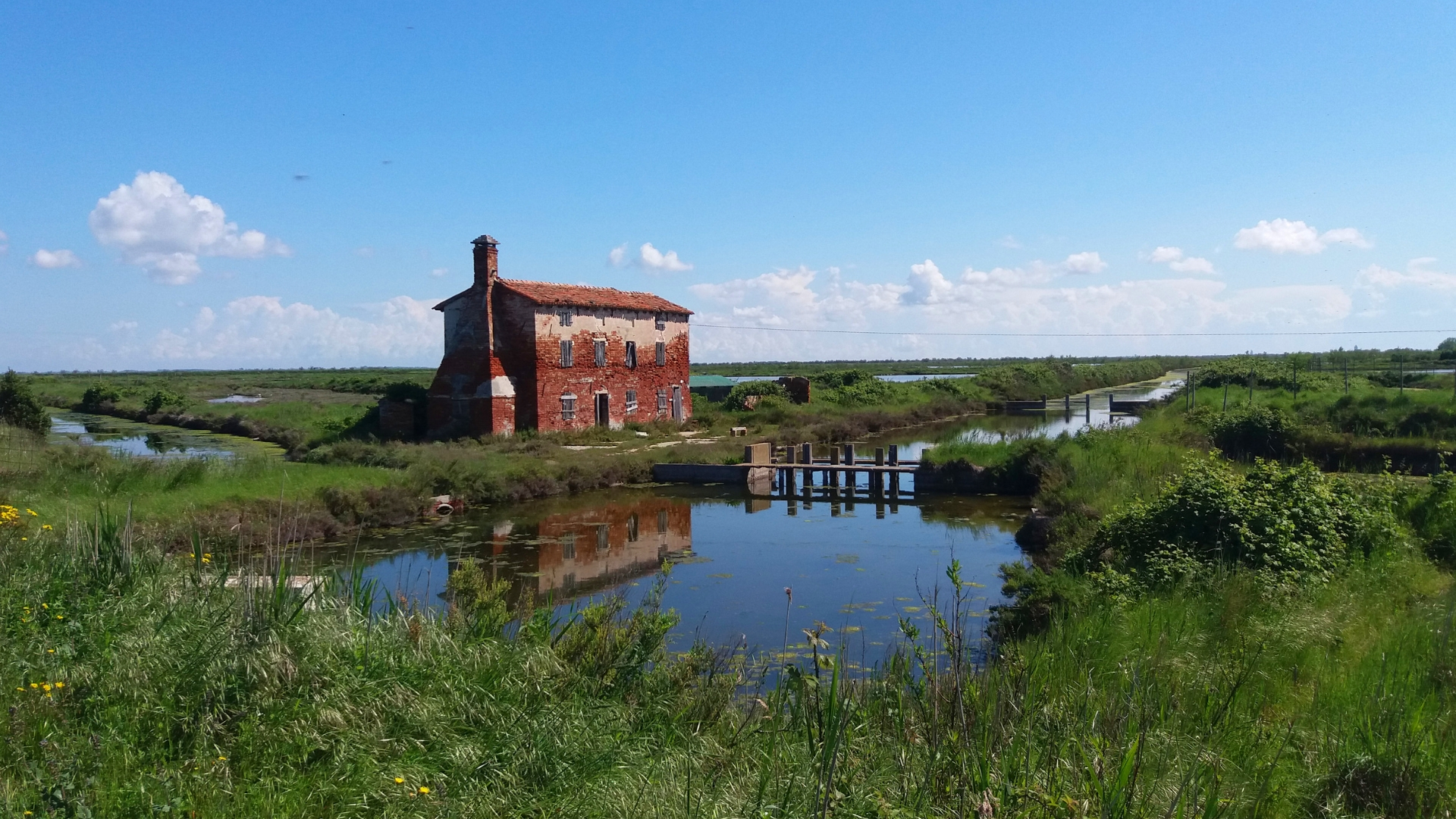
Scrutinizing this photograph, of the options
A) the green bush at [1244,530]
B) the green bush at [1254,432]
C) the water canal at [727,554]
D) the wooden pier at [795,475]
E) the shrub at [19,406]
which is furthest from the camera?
the shrub at [19,406]

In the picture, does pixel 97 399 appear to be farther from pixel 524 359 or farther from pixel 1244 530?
pixel 1244 530

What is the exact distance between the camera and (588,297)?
32.9 metres

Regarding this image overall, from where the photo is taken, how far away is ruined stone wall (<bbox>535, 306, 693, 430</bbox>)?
30312 mm

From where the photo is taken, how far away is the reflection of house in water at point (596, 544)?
1503 centimetres

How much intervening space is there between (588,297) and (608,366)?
2511mm

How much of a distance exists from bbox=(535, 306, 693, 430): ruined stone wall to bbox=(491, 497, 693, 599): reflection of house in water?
901 centimetres

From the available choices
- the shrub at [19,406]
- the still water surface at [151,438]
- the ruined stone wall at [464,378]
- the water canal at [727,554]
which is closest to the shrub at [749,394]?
the ruined stone wall at [464,378]

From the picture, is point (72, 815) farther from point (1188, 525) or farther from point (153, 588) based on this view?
point (1188, 525)

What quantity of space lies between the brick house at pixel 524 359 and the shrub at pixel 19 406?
10.7m

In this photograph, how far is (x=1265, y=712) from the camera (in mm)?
5766

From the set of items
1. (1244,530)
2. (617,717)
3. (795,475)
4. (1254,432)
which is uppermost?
(1254,432)

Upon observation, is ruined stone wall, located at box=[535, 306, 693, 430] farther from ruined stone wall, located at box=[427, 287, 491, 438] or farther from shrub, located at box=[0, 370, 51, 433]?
shrub, located at box=[0, 370, 51, 433]

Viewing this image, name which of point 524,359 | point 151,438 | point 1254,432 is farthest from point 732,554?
point 151,438

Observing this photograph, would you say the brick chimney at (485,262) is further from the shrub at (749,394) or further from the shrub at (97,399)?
the shrub at (97,399)
